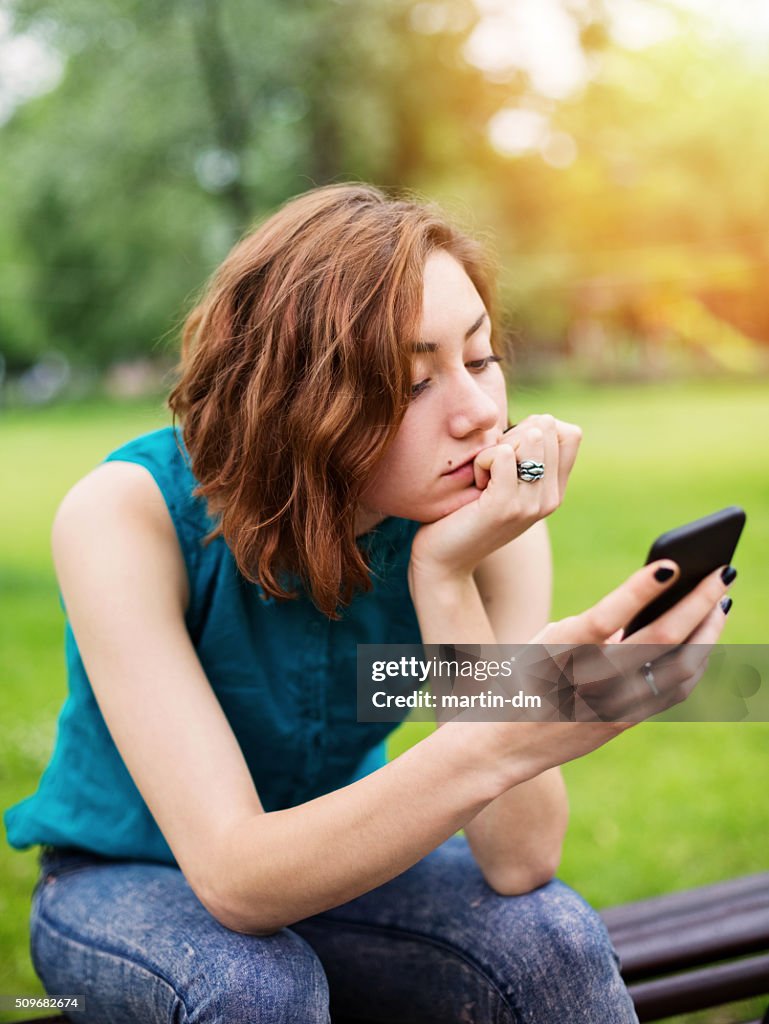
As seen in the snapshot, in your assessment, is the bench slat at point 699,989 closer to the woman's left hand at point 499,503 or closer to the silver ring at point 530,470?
the woman's left hand at point 499,503

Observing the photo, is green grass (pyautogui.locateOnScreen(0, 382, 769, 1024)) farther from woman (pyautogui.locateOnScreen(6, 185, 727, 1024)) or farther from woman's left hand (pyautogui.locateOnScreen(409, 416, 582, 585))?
woman's left hand (pyautogui.locateOnScreen(409, 416, 582, 585))

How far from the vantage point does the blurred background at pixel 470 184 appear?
14.0 meters

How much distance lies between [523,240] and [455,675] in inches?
846

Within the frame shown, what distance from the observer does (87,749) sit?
6.20 feet

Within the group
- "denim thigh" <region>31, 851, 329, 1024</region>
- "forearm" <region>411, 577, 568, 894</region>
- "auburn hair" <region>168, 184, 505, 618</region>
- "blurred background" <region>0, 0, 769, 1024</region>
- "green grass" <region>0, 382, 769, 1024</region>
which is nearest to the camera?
A: "denim thigh" <region>31, 851, 329, 1024</region>

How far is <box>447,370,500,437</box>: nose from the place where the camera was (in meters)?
1.67

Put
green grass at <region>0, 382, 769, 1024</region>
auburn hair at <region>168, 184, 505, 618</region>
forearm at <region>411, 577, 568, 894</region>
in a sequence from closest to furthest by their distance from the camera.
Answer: auburn hair at <region>168, 184, 505, 618</region>, forearm at <region>411, 577, 568, 894</region>, green grass at <region>0, 382, 769, 1024</region>

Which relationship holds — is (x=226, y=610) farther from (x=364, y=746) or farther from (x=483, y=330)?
(x=483, y=330)

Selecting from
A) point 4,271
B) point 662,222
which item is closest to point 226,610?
point 662,222

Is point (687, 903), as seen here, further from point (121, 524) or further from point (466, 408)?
point (121, 524)

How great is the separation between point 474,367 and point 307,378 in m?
0.28

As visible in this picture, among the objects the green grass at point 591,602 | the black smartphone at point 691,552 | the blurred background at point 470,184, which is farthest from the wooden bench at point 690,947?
the blurred background at point 470,184

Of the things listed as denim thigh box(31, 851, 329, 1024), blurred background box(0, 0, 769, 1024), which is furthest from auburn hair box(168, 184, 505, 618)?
blurred background box(0, 0, 769, 1024)

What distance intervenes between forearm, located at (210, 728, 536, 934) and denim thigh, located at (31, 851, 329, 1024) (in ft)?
0.20
